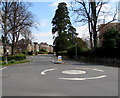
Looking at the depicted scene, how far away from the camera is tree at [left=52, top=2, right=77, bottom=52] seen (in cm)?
5953

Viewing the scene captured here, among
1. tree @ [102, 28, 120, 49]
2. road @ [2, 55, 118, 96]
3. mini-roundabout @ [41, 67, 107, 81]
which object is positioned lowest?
mini-roundabout @ [41, 67, 107, 81]

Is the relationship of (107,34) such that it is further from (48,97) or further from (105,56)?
(48,97)

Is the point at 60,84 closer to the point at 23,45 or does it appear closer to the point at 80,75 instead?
the point at 80,75

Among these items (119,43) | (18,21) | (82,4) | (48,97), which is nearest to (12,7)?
(18,21)

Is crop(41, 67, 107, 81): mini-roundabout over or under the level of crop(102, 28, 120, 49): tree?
under

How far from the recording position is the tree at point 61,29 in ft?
195

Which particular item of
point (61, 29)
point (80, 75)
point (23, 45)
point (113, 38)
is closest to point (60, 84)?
point (80, 75)

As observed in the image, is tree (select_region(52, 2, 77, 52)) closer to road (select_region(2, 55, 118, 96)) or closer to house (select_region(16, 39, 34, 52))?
house (select_region(16, 39, 34, 52))

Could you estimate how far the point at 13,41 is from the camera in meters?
33.6

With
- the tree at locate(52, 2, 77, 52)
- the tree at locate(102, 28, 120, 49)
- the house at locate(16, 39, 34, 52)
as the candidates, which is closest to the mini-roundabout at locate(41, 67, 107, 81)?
the tree at locate(102, 28, 120, 49)

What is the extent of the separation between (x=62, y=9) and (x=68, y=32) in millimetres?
9817

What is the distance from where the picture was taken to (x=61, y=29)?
201 ft

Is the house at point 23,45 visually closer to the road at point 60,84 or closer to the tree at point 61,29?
the tree at point 61,29

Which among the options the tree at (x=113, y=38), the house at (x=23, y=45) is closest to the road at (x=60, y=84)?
the tree at (x=113, y=38)
